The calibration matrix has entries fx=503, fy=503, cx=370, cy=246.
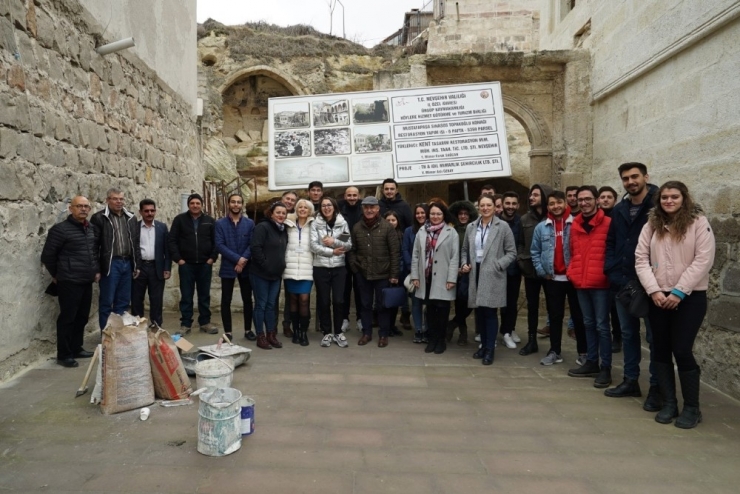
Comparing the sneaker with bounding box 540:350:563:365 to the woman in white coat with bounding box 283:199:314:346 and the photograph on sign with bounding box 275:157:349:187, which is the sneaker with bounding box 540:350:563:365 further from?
the photograph on sign with bounding box 275:157:349:187

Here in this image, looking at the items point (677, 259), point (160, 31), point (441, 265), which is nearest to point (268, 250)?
point (441, 265)

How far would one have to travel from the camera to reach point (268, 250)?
5.29 meters

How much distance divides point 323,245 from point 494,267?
181cm

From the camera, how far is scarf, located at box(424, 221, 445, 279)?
523 centimetres

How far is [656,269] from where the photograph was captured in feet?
11.7

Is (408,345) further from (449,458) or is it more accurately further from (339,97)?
(339,97)

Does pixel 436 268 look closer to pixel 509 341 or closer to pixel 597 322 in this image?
pixel 509 341

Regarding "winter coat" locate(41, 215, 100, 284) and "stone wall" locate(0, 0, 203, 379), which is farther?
"winter coat" locate(41, 215, 100, 284)

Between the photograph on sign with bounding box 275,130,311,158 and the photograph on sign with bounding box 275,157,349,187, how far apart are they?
121mm

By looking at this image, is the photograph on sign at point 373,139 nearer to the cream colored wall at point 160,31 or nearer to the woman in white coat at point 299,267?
the woman in white coat at point 299,267

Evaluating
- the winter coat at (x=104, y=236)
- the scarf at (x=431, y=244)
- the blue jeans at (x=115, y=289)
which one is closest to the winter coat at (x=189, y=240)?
the blue jeans at (x=115, y=289)

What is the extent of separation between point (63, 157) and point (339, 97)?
4348 millimetres

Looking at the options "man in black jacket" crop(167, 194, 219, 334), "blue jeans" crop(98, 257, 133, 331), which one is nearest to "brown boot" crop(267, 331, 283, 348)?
"man in black jacket" crop(167, 194, 219, 334)

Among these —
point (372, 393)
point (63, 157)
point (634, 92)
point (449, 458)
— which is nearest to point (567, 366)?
point (372, 393)
